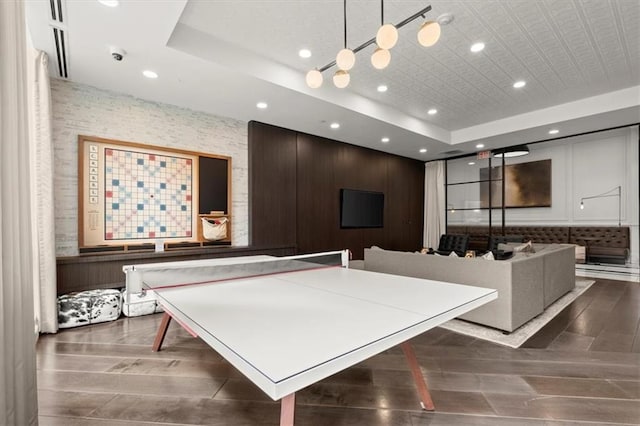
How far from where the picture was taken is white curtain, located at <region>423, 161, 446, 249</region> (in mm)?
8234

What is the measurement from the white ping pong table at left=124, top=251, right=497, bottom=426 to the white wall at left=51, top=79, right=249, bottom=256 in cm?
208

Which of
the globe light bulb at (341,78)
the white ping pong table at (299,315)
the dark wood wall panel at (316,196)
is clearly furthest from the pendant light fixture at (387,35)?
the dark wood wall panel at (316,196)

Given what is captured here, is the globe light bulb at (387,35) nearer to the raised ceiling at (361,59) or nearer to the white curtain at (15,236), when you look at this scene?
the raised ceiling at (361,59)

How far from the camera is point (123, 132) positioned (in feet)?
12.5

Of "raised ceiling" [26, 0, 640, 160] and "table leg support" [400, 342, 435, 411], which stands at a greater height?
"raised ceiling" [26, 0, 640, 160]

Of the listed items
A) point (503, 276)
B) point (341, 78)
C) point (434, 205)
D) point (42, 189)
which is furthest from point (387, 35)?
point (434, 205)

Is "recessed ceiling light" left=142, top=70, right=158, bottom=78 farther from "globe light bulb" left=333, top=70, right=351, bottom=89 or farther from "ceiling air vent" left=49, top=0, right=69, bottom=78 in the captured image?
"globe light bulb" left=333, top=70, right=351, bottom=89

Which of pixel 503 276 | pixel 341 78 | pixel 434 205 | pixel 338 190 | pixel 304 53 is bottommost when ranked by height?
pixel 503 276

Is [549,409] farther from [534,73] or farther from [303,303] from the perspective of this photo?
[534,73]

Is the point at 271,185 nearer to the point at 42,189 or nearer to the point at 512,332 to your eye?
the point at 42,189

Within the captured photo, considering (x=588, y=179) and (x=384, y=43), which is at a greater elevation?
(x=384, y=43)

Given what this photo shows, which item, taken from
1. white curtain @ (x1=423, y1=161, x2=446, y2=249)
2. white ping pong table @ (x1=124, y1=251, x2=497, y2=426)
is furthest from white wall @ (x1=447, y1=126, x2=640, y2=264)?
white ping pong table @ (x1=124, y1=251, x2=497, y2=426)

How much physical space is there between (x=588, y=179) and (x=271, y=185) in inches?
293

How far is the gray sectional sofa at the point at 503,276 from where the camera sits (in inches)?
111
